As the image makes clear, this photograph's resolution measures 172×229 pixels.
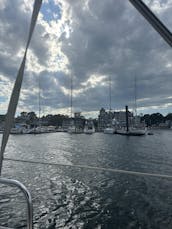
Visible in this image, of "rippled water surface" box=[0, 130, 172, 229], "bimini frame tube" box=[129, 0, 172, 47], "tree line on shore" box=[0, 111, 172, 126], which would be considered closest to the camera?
"bimini frame tube" box=[129, 0, 172, 47]

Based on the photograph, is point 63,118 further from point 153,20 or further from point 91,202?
point 153,20

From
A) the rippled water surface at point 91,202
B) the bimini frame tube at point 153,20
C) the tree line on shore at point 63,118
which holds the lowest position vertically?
the rippled water surface at point 91,202

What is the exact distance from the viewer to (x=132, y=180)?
10.5 meters

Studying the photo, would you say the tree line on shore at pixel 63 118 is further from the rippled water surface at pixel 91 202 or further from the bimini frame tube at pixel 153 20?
the bimini frame tube at pixel 153 20

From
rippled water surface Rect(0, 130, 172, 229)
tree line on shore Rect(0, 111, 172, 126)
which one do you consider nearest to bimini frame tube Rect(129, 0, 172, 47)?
rippled water surface Rect(0, 130, 172, 229)

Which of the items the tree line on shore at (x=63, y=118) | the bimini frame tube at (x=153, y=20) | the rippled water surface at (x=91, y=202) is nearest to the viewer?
the bimini frame tube at (x=153, y=20)

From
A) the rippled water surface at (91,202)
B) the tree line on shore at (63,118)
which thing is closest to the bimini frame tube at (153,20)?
the rippled water surface at (91,202)

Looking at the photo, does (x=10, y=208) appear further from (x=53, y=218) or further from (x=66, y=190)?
(x=66, y=190)

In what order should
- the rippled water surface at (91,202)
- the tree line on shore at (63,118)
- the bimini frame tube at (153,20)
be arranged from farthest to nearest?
the tree line on shore at (63,118) < the rippled water surface at (91,202) < the bimini frame tube at (153,20)

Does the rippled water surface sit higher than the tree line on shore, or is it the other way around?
the tree line on shore

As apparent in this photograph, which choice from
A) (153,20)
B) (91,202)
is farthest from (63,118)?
(153,20)

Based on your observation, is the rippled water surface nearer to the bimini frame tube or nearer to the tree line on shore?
the bimini frame tube

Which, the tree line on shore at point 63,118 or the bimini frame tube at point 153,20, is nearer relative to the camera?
the bimini frame tube at point 153,20

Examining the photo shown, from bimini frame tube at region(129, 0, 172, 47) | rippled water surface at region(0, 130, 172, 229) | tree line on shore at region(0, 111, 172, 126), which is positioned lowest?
rippled water surface at region(0, 130, 172, 229)
